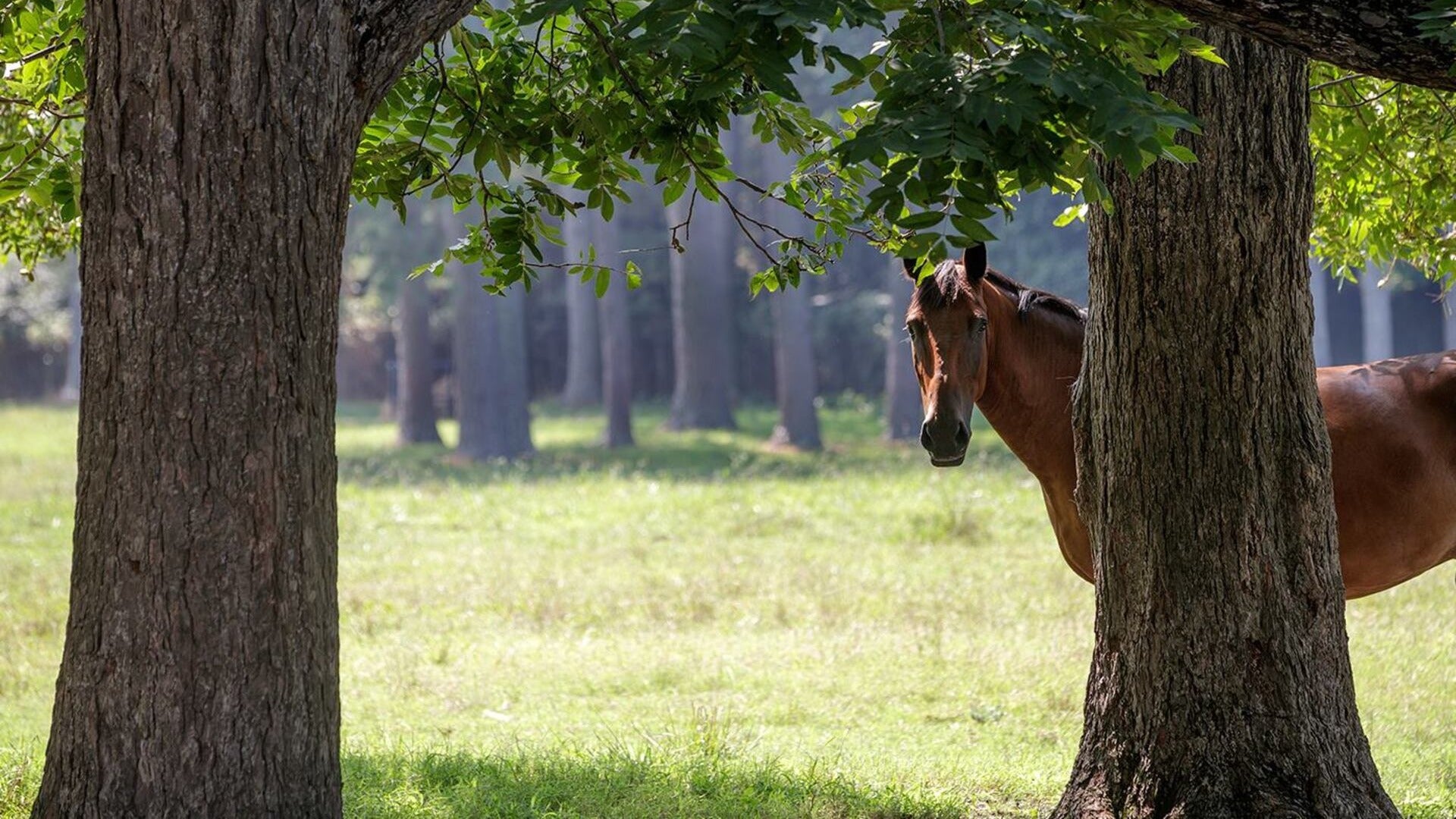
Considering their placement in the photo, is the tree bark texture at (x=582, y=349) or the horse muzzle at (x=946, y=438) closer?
the horse muzzle at (x=946, y=438)

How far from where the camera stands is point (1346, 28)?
3547 millimetres

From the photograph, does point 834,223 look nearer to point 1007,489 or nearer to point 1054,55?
point 1054,55

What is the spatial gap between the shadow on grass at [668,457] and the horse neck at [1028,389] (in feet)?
47.6

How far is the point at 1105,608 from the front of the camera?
4.72 metres

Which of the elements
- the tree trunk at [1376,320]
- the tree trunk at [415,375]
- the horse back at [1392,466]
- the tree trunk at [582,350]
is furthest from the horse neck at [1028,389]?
the tree trunk at [582,350]

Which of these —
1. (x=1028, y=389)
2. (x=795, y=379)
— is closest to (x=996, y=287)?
(x=1028, y=389)

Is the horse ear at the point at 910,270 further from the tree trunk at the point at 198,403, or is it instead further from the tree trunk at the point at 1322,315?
the tree trunk at the point at 1322,315

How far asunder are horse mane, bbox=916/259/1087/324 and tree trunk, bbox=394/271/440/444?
81.2 ft

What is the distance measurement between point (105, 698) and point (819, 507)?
13.7 meters

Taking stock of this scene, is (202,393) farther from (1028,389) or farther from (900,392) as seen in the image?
(900,392)

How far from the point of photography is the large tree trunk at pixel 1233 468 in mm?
4371

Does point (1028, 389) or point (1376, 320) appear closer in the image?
point (1028, 389)

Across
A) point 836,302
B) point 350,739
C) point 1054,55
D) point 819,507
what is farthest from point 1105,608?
point 836,302

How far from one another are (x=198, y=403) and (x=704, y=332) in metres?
26.1
